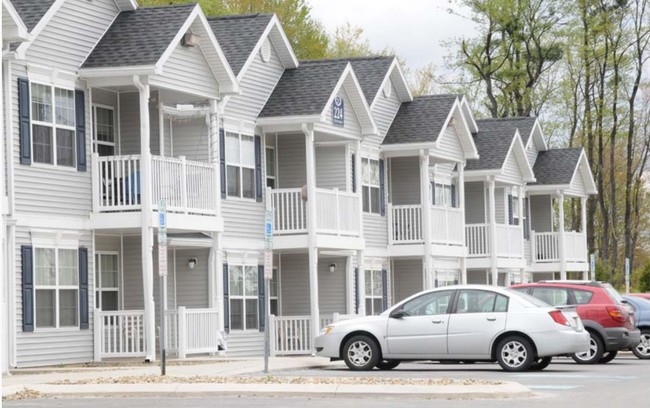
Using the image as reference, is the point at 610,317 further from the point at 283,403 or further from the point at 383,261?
the point at 383,261

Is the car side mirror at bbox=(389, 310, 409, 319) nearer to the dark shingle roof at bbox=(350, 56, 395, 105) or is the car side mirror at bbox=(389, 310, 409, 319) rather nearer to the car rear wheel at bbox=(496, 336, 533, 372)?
the car rear wheel at bbox=(496, 336, 533, 372)

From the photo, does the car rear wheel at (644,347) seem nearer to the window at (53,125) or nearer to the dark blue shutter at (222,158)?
the dark blue shutter at (222,158)

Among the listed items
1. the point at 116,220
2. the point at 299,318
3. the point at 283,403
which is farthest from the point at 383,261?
the point at 283,403

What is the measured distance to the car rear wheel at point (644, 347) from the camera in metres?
32.5

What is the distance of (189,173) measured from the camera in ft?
103

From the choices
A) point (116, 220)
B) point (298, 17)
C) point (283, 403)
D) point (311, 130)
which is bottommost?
point (283, 403)

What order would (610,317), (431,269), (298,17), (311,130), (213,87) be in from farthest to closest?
(298,17) → (431,269) → (311,130) → (213,87) → (610,317)

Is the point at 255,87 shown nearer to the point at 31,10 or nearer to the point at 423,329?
the point at 31,10

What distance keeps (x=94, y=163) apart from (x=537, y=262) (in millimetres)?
30695

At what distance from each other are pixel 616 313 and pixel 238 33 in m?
12.7

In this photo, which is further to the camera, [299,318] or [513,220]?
[513,220]

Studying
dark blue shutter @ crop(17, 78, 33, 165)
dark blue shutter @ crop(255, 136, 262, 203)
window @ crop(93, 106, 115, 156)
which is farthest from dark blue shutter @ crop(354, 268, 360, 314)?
dark blue shutter @ crop(17, 78, 33, 165)

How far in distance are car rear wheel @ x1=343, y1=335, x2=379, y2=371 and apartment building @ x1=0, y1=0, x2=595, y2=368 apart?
172cm

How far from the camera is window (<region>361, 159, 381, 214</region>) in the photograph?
42406 millimetres
